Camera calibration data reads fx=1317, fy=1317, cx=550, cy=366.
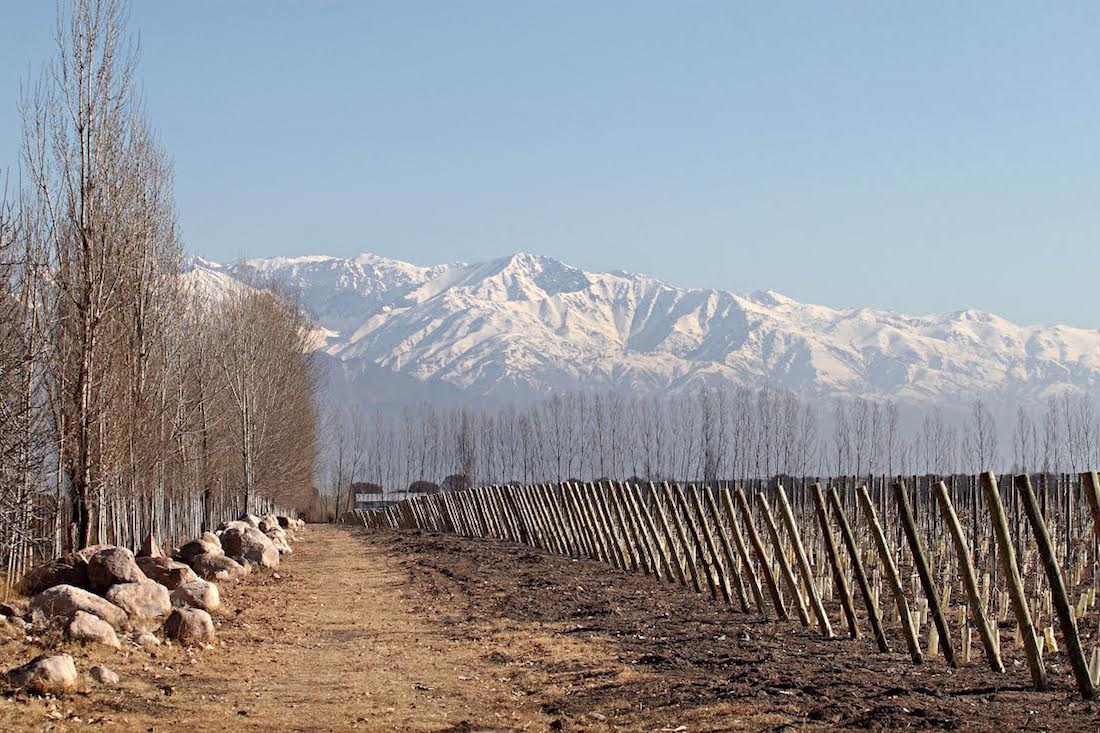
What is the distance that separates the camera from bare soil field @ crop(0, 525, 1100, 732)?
8.91 metres

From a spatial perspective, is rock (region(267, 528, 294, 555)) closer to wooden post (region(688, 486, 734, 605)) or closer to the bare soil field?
the bare soil field

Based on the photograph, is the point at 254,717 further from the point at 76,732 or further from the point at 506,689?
the point at 506,689

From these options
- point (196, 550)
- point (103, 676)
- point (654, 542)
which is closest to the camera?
point (103, 676)

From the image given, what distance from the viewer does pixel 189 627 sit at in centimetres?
1260

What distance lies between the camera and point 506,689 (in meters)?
10.6

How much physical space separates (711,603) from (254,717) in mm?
7758

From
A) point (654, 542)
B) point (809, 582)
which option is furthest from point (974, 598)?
point (654, 542)

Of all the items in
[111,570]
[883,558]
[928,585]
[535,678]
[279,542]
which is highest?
[883,558]

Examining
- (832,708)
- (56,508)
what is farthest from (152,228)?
(832,708)

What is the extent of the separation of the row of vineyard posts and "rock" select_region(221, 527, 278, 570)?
5778 mm

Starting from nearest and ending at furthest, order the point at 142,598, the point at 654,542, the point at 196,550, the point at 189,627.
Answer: the point at 189,627, the point at 142,598, the point at 654,542, the point at 196,550

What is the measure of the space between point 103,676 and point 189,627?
2.61 metres

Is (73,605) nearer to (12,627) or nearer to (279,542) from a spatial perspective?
(12,627)

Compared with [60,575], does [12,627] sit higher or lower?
lower
